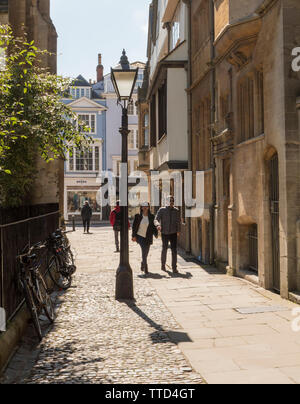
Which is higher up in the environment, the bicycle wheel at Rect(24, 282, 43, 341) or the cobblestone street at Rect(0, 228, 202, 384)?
the bicycle wheel at Rect(24, 282, 43, 341)

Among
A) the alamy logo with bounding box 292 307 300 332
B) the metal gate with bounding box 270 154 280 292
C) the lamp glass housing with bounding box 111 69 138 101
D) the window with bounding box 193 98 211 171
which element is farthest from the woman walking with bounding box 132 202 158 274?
the alamy logo with bounding box 292 307 300 332

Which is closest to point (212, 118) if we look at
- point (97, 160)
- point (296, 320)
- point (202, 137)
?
point (202, 137)

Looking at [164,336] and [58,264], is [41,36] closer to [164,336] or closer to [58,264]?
[58,264]

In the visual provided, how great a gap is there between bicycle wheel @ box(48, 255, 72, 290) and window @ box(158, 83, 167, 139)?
9.49 metres

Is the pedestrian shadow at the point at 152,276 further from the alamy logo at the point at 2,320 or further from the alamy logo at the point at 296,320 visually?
the alamy logo at the point at 2,320

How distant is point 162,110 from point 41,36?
18.9ft

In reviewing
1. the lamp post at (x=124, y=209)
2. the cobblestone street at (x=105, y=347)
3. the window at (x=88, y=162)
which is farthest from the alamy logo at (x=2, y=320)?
the window at (x=88, y=162)

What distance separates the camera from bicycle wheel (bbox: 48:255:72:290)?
423 inches

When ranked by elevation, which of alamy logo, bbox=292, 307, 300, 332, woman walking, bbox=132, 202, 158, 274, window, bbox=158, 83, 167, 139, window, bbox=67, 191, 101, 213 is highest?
window, bbox=158, 83, 167, 139

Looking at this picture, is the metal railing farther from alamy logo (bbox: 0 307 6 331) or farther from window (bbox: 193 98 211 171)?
window (bbox: 193 98 211 171)

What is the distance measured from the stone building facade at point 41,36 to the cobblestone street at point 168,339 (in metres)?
8.70

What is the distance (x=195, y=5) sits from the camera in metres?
16.7

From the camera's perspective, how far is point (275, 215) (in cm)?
992
